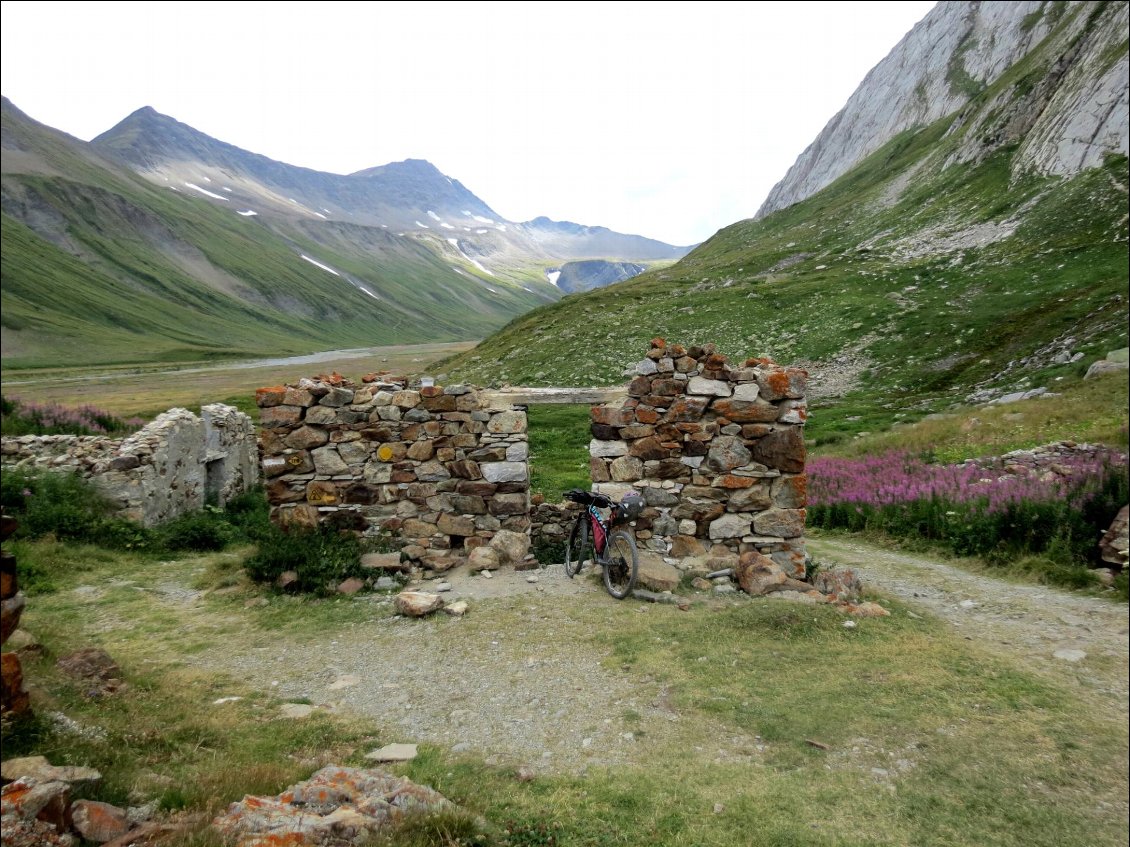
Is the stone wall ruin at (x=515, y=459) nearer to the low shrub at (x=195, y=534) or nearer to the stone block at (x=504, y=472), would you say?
the stone block at (x=504, y=472)

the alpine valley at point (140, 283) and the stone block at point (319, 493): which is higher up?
the alpine valley at point (140, 283)

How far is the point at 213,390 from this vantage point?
5328 cm

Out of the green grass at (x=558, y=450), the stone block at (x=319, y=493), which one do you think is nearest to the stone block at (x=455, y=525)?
the stone block at (x=319, y=493)

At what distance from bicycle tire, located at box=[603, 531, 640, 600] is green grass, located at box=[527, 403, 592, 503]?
5083mm

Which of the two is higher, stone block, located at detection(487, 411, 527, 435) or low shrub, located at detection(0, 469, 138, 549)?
stone block, located at detection(487, 411, 527, 435)

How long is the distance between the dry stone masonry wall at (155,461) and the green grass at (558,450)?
7.91 meters

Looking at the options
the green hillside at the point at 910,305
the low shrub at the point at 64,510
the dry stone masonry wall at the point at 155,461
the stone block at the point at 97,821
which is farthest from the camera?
the green hillside at the point at 910,305

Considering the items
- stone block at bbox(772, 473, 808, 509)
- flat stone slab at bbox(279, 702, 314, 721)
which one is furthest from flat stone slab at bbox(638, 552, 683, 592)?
flat stone slab at bbox(279, 702, 314, 721)

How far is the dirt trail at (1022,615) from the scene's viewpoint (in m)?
4.47

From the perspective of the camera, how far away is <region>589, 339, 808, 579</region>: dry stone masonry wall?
32.3 feet

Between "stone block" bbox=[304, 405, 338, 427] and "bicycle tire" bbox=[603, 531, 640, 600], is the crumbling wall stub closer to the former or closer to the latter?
"stone block" bbox=[304, 405, 338, 427]

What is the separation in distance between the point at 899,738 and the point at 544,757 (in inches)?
113

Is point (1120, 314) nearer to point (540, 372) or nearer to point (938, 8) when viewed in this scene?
point (540, 372)

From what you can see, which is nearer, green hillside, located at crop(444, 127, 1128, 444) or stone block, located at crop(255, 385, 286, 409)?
stone block, located at crop(255, 385, 286, 409)
